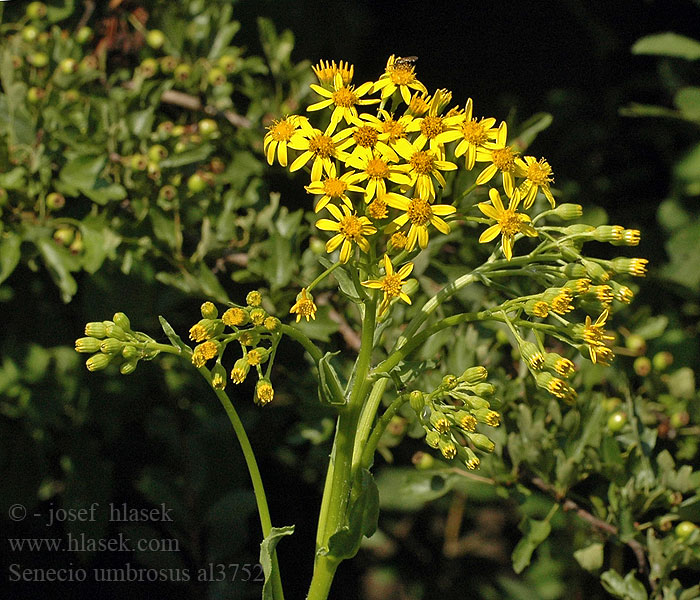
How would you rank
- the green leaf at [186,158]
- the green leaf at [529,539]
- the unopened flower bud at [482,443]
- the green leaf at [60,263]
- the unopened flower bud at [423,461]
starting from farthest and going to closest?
the green leaf at [186,158] → the green leaf at [60,263] → the unopened flower bud at [423,461] → the green leaf at [529,539] → the unopened flower bud at [482,443]

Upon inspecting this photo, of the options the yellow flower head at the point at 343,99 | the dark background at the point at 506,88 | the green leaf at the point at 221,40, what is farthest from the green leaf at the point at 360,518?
the green leaf at the point at 221,40

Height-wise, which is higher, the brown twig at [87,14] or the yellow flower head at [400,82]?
the brown twig at [87,14]

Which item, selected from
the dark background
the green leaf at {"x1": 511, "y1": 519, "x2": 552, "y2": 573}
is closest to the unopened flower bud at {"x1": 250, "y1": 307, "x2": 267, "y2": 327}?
the green leaf at {"x1": 511, "y1": 519, "x2": 552, "y2": 573}

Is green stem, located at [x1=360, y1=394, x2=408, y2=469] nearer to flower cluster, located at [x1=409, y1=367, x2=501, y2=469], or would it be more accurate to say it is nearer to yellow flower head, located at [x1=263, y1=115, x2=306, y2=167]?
flower cluster, located at [x1=409, y1=367, x2=501, y2=469]

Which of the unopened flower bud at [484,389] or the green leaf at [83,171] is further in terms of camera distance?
the green leaf at [83,171]

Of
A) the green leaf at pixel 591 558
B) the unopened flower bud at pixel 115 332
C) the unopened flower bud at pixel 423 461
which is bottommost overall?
the green leaf at pixel 591 558

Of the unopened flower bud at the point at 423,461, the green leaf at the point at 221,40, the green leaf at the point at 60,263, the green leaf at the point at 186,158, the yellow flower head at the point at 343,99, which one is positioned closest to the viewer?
the yellow flower head at the point at 343,99

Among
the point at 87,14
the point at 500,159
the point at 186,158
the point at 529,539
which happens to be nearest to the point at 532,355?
the point at 500,159

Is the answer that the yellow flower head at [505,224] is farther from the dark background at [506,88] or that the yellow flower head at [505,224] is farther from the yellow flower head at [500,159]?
the dark background at [506,88]

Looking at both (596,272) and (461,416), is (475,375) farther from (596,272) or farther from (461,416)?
(596,272)
